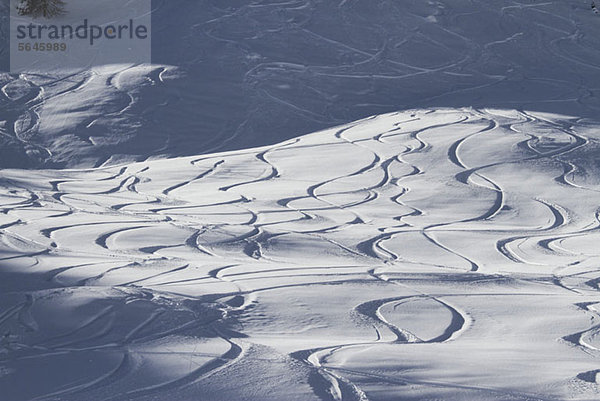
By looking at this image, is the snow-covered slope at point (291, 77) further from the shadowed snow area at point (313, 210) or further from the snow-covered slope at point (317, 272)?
the snow-covered slope at point (317, 272)

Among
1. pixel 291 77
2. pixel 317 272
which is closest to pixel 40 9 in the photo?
pixel 291 77

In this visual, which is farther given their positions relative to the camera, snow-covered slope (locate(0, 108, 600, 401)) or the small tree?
the small tree

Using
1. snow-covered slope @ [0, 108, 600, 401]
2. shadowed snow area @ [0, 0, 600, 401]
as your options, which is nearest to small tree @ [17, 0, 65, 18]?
shadowed snow area @ [0, 0, 600, 401]

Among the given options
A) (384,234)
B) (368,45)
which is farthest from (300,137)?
(384,234)

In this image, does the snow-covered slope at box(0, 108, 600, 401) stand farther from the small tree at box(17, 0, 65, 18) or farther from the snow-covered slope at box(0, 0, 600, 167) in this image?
the small tree at box(17, 0, 65, 18)

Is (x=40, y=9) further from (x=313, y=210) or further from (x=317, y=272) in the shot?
(x=317, y=272)

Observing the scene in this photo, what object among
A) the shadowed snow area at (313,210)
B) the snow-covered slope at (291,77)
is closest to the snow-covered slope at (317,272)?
the shadowed snow area at (313,210)

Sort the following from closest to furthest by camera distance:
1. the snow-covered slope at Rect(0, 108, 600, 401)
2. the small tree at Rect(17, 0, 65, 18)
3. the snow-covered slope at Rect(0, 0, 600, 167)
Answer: the snow-covered slope at Rect(0, 108, 600, 401) < the snow-covered slope at Rect(0, 0, 600, 167) < the small tree at Rect(17, 0, 65, 18)
